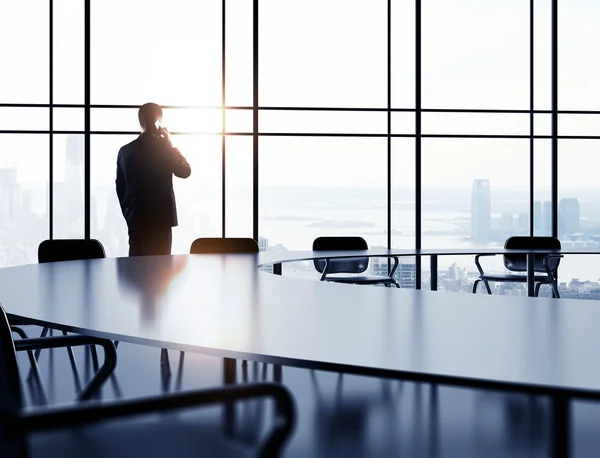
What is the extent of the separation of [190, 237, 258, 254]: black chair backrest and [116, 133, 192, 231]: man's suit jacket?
378 mm

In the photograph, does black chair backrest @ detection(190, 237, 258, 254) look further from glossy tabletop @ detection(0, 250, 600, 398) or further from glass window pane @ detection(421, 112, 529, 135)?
glass window pane @ detection(421, 112, 529, 135)

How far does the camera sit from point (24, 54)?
684 centimetres

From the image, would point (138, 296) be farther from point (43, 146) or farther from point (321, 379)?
point (43, 146)

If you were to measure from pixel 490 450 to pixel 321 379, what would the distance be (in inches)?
57.3

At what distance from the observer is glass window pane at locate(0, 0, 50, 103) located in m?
6.80

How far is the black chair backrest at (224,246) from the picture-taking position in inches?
189

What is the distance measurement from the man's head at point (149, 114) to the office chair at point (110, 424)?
275 centimetres

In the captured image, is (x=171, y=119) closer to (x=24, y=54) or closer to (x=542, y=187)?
(x=24, y=54)

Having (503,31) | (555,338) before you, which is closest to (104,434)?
(555,338)

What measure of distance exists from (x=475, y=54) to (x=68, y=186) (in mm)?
4400

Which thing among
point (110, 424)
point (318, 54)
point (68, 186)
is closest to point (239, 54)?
point (318, 54)

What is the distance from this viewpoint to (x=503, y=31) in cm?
727

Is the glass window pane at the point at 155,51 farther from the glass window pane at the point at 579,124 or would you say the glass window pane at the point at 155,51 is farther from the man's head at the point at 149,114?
the glass window pane at the point at 579,124

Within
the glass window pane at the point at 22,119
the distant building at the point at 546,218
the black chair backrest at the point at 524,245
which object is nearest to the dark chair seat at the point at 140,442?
the black chair backrest at the point at 524,245
